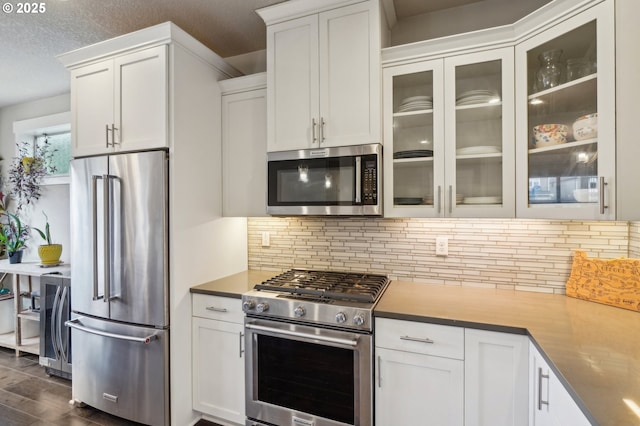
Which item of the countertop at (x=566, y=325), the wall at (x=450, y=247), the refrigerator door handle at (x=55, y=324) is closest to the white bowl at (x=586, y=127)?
the wall at (x=450, y=247)

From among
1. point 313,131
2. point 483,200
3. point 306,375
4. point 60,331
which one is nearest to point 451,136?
point 483,200

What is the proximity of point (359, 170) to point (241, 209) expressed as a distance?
96cm

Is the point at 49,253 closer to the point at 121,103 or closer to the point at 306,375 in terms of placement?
the point at 121,103

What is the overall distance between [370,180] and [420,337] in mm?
866

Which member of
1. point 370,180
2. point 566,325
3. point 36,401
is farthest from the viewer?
point 36,401

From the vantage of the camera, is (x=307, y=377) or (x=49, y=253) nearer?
(x=307, y=377)

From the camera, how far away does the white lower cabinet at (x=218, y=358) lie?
1961mm

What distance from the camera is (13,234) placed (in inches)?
150

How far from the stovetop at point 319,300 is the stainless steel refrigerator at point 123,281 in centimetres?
63

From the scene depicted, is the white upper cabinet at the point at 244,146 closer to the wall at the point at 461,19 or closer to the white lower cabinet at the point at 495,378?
the wall at the point at 461,19

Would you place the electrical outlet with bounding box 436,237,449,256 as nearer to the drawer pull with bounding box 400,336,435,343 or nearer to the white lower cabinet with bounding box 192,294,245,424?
the drawer pull with bounding box 400,336,435,343

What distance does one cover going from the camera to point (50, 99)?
147 inches

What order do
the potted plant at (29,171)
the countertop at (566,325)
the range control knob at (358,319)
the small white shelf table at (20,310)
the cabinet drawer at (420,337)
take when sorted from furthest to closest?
the potted plant at (29,171), the small white shelf table at (20,310), the range control knob at (358,319), the cabinet drawer at (420,337), the countertop at (566,325)

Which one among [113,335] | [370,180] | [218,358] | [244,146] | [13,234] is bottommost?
[218,358]
